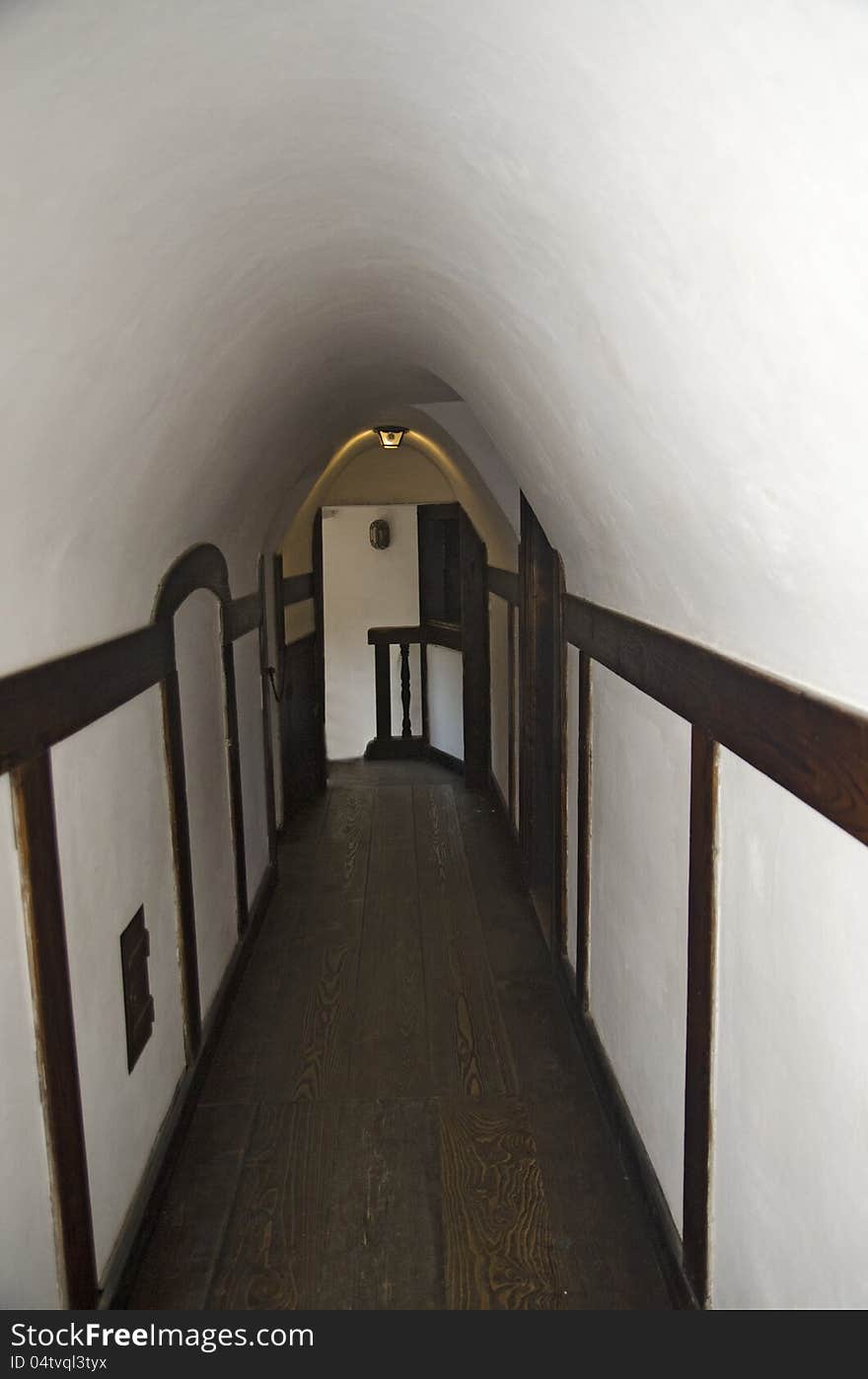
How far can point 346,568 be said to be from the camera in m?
11.8

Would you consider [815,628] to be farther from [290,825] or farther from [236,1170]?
[290,825]

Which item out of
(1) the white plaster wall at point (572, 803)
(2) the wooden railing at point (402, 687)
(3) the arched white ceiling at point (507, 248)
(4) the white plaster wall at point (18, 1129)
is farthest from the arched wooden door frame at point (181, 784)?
(2) the wooden railing at point (402, 687)

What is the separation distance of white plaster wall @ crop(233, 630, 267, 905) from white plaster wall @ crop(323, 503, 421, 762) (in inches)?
194

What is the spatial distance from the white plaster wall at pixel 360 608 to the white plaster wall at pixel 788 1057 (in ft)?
30.5

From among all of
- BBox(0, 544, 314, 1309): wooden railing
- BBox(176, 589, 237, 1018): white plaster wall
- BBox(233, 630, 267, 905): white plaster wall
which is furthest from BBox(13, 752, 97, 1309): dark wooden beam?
BBox(233, 630, 267, 905): white plaster wall

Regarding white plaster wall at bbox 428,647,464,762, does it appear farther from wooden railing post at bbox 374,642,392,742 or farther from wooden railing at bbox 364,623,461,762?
wooden railing post at bbox 374,642,392,742

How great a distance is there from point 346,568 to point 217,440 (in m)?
7.85

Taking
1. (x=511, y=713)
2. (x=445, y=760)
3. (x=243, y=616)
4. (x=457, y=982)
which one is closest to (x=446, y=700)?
(x=445, y=760)

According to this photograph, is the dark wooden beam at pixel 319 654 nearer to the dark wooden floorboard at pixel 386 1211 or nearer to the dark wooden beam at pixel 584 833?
the dark wooden beam at pixel 584 833

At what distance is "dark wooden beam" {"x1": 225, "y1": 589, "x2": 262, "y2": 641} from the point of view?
553 centimetres

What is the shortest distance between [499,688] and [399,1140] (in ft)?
16.1

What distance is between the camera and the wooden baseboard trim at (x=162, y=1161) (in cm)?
308

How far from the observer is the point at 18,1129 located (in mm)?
2402

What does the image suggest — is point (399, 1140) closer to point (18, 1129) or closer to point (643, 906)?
point (643, 906)
